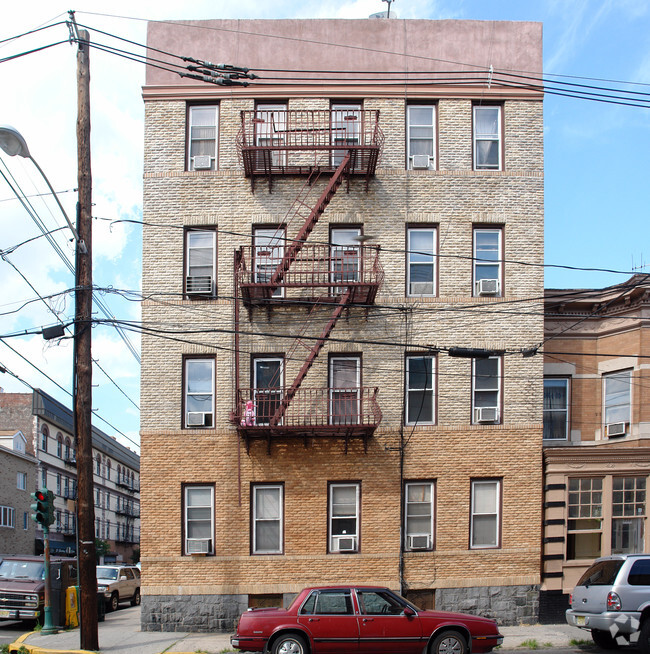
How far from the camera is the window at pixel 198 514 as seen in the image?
2000 centimetres

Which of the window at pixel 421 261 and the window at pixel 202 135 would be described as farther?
the window at pixel 202 135

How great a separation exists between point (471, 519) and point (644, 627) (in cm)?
578

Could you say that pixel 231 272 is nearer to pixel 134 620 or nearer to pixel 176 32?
pixel 176 32

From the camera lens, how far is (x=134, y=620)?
886 inches

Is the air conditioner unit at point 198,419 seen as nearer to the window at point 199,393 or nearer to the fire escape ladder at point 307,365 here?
the window at point 199,393

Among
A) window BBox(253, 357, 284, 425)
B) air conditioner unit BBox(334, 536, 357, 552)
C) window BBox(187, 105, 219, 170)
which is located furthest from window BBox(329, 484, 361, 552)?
window BBox(187, 105, 219, 170)

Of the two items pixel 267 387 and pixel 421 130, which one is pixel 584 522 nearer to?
pixel 267 387

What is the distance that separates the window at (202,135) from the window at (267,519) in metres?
8.13

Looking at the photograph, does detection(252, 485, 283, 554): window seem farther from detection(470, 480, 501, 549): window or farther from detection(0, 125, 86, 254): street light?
detection(0, 125, 86, 254): street light

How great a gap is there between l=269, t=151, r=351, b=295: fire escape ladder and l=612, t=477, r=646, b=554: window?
9331 mm

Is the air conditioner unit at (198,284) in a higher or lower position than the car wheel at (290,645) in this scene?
higher

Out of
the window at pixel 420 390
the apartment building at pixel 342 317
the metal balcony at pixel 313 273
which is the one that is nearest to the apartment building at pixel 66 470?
the apartment building at pixel 342 317

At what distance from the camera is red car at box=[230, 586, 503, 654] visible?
14078mm

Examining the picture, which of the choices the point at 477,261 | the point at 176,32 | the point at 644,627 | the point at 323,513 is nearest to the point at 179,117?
the point at 176,32
